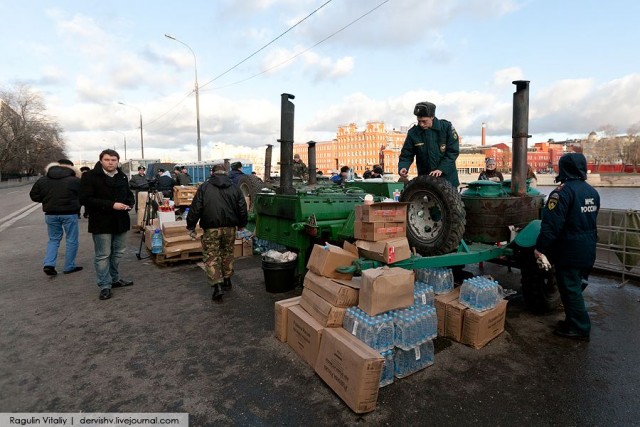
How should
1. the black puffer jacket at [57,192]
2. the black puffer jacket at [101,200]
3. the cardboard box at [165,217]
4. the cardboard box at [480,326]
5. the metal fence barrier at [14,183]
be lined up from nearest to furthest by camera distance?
1. the cardboard box at [480,326]
2. the black puffer jacket at [101,200]
3. the black puffer jacket at [57,192]
4. the cardboard box at [165,217]
5. the metal fence barrier at [14,183]

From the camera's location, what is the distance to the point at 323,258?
3.37 meters

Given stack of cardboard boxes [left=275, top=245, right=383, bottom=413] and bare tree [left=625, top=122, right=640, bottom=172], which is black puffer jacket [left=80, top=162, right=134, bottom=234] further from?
bare tree [left=625, top=122, right=640, bottom=172]

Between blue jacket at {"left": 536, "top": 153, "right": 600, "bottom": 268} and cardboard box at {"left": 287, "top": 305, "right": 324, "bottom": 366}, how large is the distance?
2.45 m

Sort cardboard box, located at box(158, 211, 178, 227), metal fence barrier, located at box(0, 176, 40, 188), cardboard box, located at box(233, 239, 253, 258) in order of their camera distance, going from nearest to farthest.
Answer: cardboard box, located at box(233, 239, 253, 258) < cardboard box, located at box(158, 211, 178, 227) < metal fence barrier, located at box(0, 176, 40, 188)

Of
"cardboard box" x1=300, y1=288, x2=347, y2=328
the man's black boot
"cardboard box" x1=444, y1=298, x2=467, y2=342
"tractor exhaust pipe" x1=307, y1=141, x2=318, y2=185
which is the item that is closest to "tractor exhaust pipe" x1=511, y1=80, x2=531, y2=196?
"cardboard box" x1=444, y1=298, x2=467, y2=342

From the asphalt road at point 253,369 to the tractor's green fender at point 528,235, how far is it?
0.96 m

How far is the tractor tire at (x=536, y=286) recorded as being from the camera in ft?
14.1

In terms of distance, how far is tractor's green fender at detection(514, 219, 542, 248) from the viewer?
3977mm

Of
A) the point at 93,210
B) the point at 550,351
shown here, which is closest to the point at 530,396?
the point at 550,351

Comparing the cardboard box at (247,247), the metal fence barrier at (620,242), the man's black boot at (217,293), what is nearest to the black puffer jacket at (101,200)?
the man's black boot at (217,293)

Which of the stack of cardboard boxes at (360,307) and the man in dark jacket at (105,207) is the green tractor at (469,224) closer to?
the stack of cardboard boxes at (360,307)

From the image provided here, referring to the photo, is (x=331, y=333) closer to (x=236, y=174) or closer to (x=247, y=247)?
(x=247, y=247)

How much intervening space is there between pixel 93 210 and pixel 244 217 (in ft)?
6.71

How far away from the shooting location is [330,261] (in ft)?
11.0
